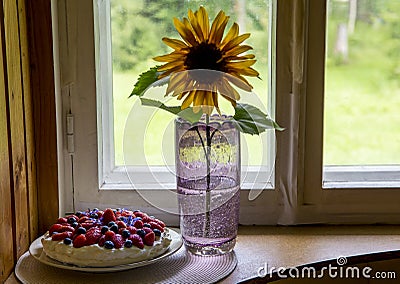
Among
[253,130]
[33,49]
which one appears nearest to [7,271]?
[33,49]

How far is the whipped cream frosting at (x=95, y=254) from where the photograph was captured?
3.54 ft

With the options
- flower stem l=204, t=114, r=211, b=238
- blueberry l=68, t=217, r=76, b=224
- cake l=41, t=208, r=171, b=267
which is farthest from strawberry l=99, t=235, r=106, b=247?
flower stem l=204, t=114, r=211, b=238

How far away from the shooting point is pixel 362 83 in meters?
1.37

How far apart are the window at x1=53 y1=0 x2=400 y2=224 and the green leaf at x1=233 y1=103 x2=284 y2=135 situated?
14cm

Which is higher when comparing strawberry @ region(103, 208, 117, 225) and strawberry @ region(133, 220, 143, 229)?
strawberry @ region(103, 208, 117, 225)

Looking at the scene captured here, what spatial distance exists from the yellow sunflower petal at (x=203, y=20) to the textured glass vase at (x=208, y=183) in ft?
0.59

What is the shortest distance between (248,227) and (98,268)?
0.43 meters

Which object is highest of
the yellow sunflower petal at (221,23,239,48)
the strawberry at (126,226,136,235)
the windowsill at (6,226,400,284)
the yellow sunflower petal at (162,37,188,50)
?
the yellow sunflower petal at (221,23,239,48)

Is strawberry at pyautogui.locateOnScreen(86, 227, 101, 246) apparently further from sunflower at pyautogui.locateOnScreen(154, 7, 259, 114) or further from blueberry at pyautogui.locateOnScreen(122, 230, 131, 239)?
sunflower at pyautogui.locateOnScreen(154, 7, 259, 114)

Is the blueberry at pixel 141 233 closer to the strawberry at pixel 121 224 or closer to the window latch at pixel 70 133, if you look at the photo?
the strawberry at pixel 121 224

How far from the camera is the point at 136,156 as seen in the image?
50.2 inches

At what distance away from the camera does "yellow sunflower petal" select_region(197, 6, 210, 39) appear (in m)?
1.10

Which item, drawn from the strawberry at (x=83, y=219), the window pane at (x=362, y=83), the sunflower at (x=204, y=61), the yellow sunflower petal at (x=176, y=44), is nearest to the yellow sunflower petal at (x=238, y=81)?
the sunflower at (x=204, y=61)

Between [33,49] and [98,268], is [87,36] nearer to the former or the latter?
[33,49]
